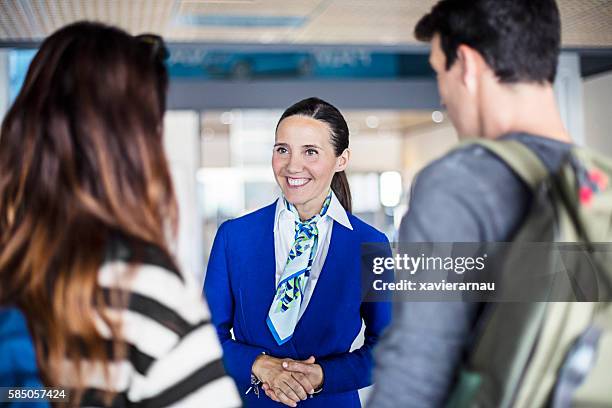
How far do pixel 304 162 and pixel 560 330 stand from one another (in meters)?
1.03

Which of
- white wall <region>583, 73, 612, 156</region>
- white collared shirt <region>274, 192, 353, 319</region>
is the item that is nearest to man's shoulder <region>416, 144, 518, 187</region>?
white collared shirt <region>274, 192, 353, 319</region>

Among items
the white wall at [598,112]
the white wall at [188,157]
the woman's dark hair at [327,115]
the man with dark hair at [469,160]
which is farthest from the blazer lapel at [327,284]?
the white wall at [188,157]

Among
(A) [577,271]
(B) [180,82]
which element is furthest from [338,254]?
(B) [180,82]

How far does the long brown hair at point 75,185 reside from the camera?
0.92 metres

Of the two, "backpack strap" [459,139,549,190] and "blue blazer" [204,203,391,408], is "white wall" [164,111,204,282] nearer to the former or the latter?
"blue blazer" [204,203,391,408]

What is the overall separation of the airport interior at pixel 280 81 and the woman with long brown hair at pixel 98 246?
10 cm

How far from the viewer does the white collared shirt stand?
1.82m

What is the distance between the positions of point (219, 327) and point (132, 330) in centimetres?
93

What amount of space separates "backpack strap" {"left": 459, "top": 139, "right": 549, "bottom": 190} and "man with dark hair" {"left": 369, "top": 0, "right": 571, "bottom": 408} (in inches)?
0.8

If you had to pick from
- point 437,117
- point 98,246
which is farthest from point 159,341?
point 437,117

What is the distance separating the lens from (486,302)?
105cm

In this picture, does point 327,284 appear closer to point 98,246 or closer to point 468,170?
point 468,170

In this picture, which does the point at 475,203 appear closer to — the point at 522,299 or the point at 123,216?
the point at 522,299

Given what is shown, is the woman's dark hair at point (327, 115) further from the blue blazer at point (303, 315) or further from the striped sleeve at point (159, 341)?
the striped sleeve at point (159, 341)
